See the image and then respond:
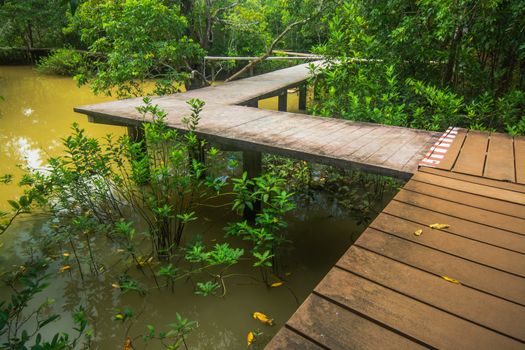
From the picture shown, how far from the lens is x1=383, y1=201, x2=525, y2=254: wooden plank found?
1.79 m

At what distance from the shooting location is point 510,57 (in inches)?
174

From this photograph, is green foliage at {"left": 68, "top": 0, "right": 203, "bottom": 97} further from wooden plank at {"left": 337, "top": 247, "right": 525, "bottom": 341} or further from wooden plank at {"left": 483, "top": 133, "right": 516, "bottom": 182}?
wooden plank at {"left": 337, "top": 247, "right": 525, "bottom": 341}

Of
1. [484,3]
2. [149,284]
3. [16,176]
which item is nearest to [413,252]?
[149,284]

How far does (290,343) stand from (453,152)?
2397mm

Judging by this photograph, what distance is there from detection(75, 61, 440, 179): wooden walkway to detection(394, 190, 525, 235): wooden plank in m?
0.39

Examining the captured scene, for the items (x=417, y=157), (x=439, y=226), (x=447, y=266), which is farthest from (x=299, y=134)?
(x=447, y=266)

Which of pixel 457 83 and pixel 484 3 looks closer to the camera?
pixel 484 3

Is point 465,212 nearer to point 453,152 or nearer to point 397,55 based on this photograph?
point 453,152

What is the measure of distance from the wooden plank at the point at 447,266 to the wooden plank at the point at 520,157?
4.09ft

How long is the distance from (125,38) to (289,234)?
4.14m

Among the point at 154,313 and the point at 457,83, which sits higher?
the point at 457,83

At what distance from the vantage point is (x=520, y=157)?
9.46 feet

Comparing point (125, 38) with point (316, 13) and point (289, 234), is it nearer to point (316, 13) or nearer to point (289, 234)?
point (316, 13)

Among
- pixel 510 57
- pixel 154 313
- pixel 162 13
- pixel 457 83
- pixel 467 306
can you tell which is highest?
pixel 162 13
